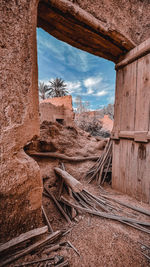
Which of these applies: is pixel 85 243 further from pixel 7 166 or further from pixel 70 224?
pixel 7 166

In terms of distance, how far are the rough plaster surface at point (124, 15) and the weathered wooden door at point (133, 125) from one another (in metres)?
0.34

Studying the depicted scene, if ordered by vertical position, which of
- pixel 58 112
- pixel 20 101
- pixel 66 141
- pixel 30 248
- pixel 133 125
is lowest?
pixel 30 248

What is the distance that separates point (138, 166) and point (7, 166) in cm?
196

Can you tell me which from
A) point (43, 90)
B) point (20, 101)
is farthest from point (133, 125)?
point (43, 90)

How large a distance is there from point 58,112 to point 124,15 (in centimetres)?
1081

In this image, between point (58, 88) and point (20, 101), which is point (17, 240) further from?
point (58, 88)

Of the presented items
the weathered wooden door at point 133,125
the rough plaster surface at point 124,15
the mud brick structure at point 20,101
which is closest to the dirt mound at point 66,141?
the weathered wooden door at point 133,125

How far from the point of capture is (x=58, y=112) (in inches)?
485

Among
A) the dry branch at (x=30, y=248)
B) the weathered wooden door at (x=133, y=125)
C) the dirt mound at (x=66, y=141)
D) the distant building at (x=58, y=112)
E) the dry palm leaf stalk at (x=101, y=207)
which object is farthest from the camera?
the distant building at (x=58, y=112)

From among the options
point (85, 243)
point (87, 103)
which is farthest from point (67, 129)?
point (87, 103)

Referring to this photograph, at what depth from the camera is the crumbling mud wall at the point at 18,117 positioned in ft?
3.25

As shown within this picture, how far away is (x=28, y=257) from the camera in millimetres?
880

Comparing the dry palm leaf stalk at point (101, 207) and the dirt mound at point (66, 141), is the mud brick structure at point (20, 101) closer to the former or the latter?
the dry palm leaf stalk at point (101, 207)

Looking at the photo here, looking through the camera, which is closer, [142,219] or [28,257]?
[28,257]
